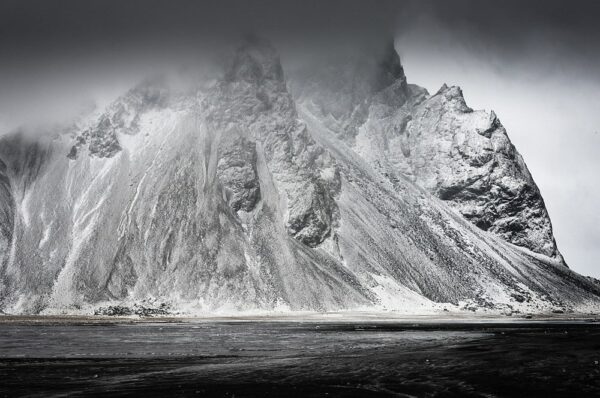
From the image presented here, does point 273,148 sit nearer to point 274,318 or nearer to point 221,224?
point 221,224

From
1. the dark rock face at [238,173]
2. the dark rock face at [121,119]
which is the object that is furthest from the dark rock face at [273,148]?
the dark rock face at [121,119]

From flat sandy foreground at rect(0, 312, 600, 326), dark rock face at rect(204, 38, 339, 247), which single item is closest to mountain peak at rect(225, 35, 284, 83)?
dark rock face at rect(204, 38, 339, 247)

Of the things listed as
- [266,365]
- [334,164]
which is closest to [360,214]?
[334,164]

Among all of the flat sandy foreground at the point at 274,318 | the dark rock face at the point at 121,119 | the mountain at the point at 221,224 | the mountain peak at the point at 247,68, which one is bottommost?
the flat sandy foreground at the point at 274,318

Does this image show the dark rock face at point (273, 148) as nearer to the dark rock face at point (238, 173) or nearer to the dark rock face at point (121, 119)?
the dark rock face at point (238, 173)

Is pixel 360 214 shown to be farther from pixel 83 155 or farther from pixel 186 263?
pixel 83 155

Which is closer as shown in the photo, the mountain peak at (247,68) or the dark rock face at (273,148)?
the dark rock face at (273,148)

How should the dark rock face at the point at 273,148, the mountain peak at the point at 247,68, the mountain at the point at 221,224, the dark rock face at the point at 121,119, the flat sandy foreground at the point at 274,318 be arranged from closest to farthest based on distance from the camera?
1. the flat sandy foreground at the point at 274,318
2. the mountain at the point at 221,224
3. the dark rock face at the point at 273,148
4. the dark rock face at the point at 121,119
5. the mountain peak at the point at 247,68

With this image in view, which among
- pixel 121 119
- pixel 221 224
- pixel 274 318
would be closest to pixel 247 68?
pixel 121 119

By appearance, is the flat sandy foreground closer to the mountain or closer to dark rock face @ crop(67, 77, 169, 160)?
the mountain
